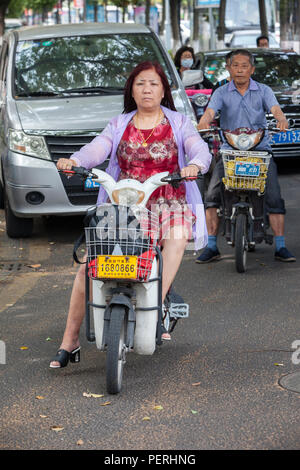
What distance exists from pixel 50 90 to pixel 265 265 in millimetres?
3058

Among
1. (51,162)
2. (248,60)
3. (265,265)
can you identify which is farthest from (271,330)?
(51,162)

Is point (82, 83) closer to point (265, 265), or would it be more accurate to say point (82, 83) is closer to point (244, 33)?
point (265, 265)

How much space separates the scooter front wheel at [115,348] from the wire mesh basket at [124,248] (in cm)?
19

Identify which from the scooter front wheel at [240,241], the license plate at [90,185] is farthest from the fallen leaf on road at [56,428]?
the license plate at [90,185]

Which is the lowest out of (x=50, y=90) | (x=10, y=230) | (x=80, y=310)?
(x=10, y=230)

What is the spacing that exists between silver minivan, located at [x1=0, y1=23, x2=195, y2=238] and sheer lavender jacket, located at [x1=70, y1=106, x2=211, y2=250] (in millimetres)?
3701

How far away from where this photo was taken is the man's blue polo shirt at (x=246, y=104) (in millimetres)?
8148

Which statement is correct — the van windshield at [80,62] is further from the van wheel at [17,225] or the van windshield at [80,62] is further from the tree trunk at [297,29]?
the tree trunk at [297,29]

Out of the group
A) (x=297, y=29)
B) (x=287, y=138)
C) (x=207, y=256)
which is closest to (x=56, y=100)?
(x=207, y=256)

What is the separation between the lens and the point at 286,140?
13.5 metres

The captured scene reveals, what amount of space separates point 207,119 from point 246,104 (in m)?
0.46

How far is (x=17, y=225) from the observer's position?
9.91 meters

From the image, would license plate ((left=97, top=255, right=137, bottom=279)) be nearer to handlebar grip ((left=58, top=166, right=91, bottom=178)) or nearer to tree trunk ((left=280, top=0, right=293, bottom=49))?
handlebar grip ((left=58, top=166, right=91, bottom=178))

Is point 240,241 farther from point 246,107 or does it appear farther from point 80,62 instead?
point 80,62
